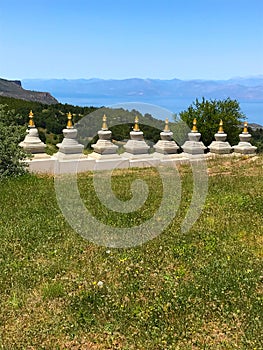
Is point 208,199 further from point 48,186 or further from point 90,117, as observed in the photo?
point 90,117

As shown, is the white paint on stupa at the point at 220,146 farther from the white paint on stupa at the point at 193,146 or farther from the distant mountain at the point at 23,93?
the distant mountain at the point at 23,93

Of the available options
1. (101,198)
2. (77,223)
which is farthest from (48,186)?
(77,223)

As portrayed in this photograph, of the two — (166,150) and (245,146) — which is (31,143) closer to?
(166,150)

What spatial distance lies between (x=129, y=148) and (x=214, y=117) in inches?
245

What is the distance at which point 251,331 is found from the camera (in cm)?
389

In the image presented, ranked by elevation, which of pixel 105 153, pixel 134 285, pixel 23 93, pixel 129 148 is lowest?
pixel 134 285

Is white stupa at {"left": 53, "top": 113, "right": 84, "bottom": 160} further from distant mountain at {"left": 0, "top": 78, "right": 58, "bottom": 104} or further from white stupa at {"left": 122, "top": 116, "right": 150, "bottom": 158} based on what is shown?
distant mountain at {"left": 0, "top": 78, "right": 58, "bottom": 104}

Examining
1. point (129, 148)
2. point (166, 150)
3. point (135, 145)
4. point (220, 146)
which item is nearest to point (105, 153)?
point (129, 148)

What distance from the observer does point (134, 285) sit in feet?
15.5

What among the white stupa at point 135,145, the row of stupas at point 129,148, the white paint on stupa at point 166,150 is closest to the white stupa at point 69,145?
the row of stupas at point 129,148

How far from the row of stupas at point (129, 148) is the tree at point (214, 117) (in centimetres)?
339

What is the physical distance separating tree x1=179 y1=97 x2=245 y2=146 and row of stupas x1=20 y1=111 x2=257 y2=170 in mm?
3387

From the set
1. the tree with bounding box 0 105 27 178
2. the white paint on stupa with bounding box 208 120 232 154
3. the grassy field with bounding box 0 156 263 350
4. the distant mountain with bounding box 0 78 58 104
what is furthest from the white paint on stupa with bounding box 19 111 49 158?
the distant mountain with bounding box 0 78 58 104

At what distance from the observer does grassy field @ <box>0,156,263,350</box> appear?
390cm
